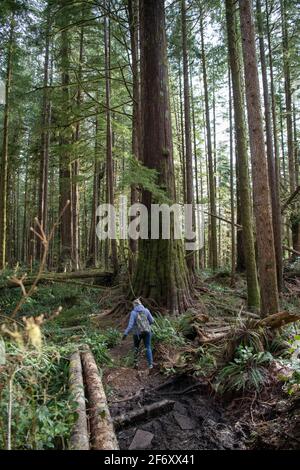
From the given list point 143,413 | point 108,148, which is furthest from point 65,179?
point 143,413

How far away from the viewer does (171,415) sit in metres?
4.70

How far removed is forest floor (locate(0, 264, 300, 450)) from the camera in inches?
145

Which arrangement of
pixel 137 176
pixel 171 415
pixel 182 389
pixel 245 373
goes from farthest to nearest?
pixel 137 176, pixel 182 389, pixel 245 373, pixel 171 415

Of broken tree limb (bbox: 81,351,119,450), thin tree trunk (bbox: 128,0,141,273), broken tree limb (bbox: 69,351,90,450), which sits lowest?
broken tree limb (bbox: 81,351,119,450)

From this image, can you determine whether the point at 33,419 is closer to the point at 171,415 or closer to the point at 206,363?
the point at 171,415

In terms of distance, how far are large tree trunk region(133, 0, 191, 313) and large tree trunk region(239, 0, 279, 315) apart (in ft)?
9.92

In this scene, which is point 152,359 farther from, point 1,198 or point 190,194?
point 1,198

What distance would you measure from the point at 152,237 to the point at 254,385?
5.16 m

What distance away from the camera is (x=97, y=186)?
22406 millimetres

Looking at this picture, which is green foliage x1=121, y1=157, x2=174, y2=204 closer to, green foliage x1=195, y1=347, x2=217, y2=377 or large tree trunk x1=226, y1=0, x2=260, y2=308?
large tree trunk x1=226, y1=0, x2=260, y2=308

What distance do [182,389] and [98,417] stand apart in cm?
240

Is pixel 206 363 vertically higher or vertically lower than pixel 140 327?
lower

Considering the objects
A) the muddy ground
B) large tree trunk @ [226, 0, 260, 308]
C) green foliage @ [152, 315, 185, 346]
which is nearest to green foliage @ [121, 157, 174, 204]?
large tree trunk @ [226, 0, 260, 308]

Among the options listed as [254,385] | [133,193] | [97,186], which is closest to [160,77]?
[133,193]
